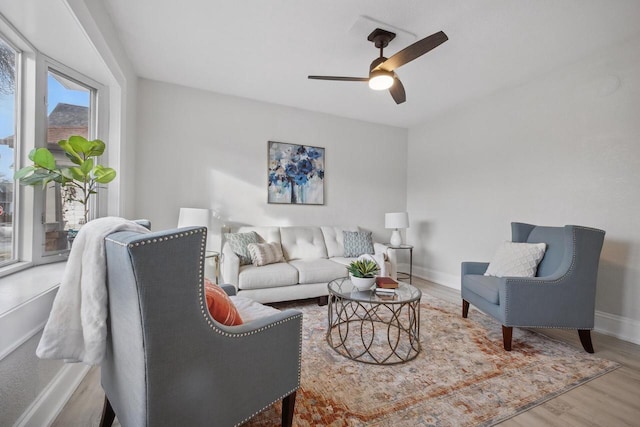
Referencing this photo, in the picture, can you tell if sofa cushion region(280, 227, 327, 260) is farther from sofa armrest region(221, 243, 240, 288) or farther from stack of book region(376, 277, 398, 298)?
stack of book region(376, 277, 398, 298)

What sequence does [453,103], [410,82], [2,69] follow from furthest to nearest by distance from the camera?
[453,103] → [410,82] → [2,69]

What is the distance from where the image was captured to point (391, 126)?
16.3 feet

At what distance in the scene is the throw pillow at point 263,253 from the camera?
3.13 m

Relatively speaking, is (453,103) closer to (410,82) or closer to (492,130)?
(492,130)

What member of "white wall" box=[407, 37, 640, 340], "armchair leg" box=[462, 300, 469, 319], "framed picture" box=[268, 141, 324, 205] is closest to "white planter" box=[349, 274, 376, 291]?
"armchair leg" box=[462, 300, 469, 319]

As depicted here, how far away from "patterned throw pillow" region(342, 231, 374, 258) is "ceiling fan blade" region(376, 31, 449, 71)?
220 centimetres

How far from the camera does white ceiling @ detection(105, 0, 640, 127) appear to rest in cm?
212

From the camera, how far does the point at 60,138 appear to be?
2109mm

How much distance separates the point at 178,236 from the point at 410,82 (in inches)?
128

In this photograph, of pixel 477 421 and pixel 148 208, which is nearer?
pixel 477 421

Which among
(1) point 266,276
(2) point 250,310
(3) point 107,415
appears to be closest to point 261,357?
(2) point 250,310

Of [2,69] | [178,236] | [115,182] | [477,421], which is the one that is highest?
[2,69]

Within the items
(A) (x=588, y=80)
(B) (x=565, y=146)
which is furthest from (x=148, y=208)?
(A) (x=588, y=80)

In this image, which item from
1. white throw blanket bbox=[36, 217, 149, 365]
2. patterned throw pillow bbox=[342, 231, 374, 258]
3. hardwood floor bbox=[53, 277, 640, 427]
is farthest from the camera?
patterned throw pillow bbox=[342, 231, 374, 258]
